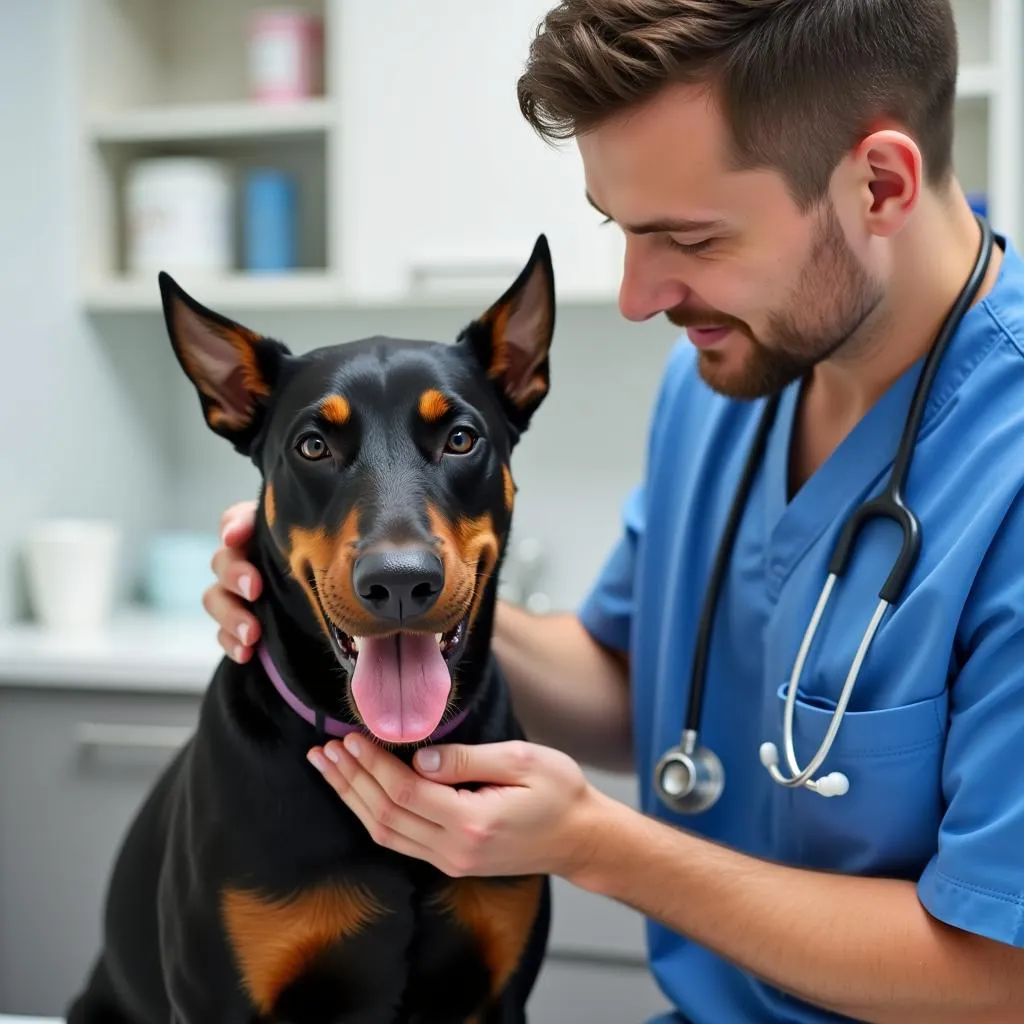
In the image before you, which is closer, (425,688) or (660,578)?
(425,688)

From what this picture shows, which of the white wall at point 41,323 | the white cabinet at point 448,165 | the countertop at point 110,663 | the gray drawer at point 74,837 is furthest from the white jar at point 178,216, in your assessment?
the gray drawer at point 74,837

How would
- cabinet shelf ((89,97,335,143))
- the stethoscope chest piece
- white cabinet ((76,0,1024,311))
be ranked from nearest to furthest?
the stethoscope chest piece
white cabinet ((76,0,1024,311))
cabinet shelf ((89,97,335,143))

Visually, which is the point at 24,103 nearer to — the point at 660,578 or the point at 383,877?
the point at 660,578

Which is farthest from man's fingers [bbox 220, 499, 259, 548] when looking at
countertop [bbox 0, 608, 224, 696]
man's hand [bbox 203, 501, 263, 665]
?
countertop [bbox 0, 608, 224, 696]

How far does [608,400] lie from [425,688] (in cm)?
172

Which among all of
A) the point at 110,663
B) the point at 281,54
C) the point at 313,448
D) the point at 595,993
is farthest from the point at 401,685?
the point at 281,54

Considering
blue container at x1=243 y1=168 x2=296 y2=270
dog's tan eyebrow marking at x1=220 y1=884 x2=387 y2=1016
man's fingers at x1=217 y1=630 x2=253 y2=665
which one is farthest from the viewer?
blue container at x1=243 y1=168 x2=296 y2=270

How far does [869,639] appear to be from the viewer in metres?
1.10

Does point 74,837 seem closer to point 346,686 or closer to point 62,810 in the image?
point 62,810

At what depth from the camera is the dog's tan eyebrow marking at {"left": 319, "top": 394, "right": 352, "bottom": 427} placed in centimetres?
107

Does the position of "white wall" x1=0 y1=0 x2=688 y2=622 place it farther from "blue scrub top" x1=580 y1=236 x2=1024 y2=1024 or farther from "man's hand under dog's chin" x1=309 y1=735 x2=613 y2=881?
"man's hand under dog's chin" x1=309 y1=735 x2=613 y2=881

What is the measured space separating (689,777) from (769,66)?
66cm

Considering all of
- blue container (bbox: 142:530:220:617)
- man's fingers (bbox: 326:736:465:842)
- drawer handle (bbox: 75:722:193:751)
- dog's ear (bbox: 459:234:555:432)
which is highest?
dog's ear (bbox: 459:234:555:432)

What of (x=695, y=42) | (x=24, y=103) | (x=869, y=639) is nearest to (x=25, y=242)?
(x=24, y=103)
